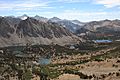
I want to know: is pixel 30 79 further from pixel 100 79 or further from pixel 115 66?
pixel 115 66

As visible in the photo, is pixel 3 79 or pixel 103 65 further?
pixel 103 65

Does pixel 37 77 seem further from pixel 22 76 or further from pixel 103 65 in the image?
pixel 103 65

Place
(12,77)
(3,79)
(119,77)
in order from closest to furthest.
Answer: (119,77), (3,79), (12,77)

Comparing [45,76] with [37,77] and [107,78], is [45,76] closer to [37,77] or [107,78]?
[37,77]

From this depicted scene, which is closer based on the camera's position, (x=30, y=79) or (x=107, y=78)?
(x=107, y=78)

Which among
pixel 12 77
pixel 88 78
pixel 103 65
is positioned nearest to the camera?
pixel 88 78

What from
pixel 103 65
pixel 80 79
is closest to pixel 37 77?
pixel 80 79

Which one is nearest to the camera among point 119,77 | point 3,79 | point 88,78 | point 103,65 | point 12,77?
point 119,77

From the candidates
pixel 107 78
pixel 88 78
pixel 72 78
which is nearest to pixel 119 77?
pixel 107 78

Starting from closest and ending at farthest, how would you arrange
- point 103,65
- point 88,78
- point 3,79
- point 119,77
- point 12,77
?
point 119,77 → point 88,78 → point 3,79 → point 12,77 → point 103,65
